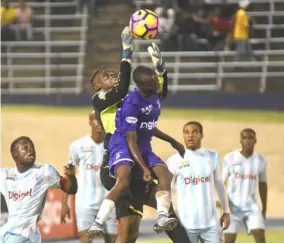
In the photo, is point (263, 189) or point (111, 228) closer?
point (111, 228)

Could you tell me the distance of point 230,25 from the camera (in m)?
22.9

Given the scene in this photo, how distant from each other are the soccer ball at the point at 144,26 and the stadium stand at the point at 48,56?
12140 mm

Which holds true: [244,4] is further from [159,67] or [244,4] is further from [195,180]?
[159,67]

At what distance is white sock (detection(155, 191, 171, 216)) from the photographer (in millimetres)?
9891

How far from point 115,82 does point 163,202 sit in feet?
4.41

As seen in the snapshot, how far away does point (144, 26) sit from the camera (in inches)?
435

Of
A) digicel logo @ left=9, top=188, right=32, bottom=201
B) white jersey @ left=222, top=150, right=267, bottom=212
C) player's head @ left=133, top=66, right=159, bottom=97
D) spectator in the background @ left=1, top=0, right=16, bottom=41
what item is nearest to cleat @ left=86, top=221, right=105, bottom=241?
digicel logo @ left=9, top=188, right=32, bottom=201

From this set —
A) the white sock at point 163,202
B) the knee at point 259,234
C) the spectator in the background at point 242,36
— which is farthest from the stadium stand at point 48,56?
the white sock at point 163,202

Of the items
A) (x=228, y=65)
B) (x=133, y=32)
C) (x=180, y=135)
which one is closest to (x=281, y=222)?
(x=180, y=135)

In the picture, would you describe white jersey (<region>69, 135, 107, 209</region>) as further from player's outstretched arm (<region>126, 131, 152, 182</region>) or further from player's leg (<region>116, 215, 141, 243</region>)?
player's outstretched arm (<region>126, 131, 152, 182</region>)

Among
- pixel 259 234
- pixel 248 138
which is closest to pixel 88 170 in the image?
pixel 248 138

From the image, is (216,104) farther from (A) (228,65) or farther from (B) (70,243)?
(B) (70,243)

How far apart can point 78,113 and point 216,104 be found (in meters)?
2.77

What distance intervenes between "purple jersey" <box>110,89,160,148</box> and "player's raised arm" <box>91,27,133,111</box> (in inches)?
4.7
